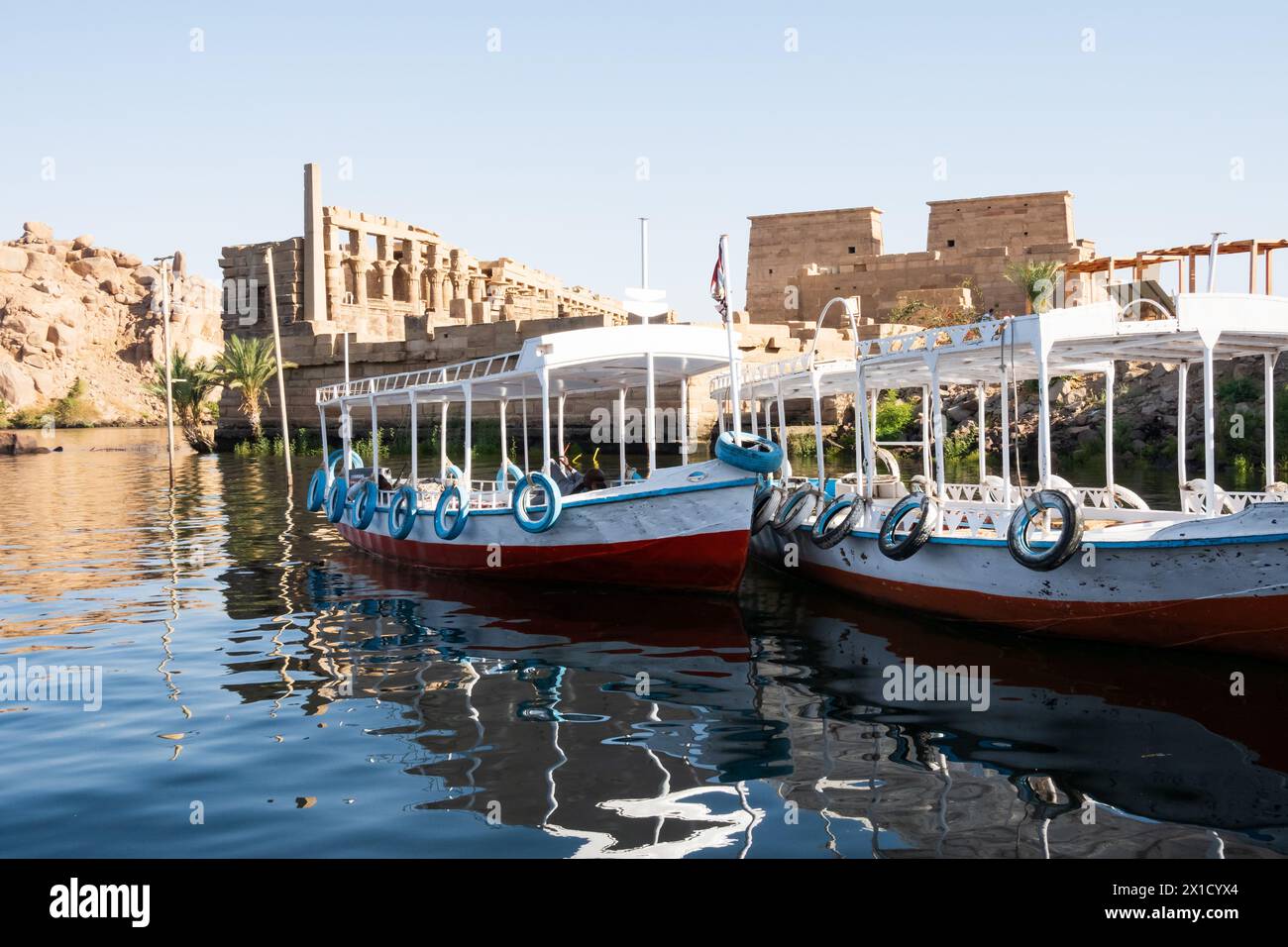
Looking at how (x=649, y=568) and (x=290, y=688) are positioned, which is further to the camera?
(x=649, y=568)

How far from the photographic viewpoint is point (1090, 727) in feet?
29.1

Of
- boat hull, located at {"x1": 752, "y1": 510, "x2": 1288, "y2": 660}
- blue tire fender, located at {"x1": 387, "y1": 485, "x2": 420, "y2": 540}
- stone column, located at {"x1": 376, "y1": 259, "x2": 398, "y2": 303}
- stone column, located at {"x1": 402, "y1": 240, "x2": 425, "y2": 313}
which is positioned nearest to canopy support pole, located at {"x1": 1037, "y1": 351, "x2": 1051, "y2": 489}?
boat hull, located at {"x1": 752, "y1": 510, "x2": 1288, "y2": 660}

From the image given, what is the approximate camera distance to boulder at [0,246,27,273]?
12088 centimetres

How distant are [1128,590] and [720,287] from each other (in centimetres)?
612

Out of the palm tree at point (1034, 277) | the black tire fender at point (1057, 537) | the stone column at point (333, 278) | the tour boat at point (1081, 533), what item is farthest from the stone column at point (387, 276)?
the black tire fender at point (1057, 537)

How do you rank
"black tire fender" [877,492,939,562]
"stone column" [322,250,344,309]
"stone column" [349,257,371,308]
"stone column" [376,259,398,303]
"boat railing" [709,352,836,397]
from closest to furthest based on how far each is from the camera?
1. "black tire fender" [877,492,939,562]
2. "boat railing" [709,352,836,397]
3. "stone column" [322,250,344,309]
4. "stone column" [349,257,371,308]
5. "stone column" [376,259,398,303]

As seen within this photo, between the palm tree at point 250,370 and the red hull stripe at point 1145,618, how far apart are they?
41189mm

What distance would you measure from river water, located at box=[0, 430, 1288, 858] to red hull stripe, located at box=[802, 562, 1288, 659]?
24 cm

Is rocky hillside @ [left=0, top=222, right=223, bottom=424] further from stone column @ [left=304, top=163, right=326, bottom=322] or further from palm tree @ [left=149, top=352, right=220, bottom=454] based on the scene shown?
stone column @ [left=304, top=163, right=326, bottom=322]

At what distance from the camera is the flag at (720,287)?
14.1 m

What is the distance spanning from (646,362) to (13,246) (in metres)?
132
